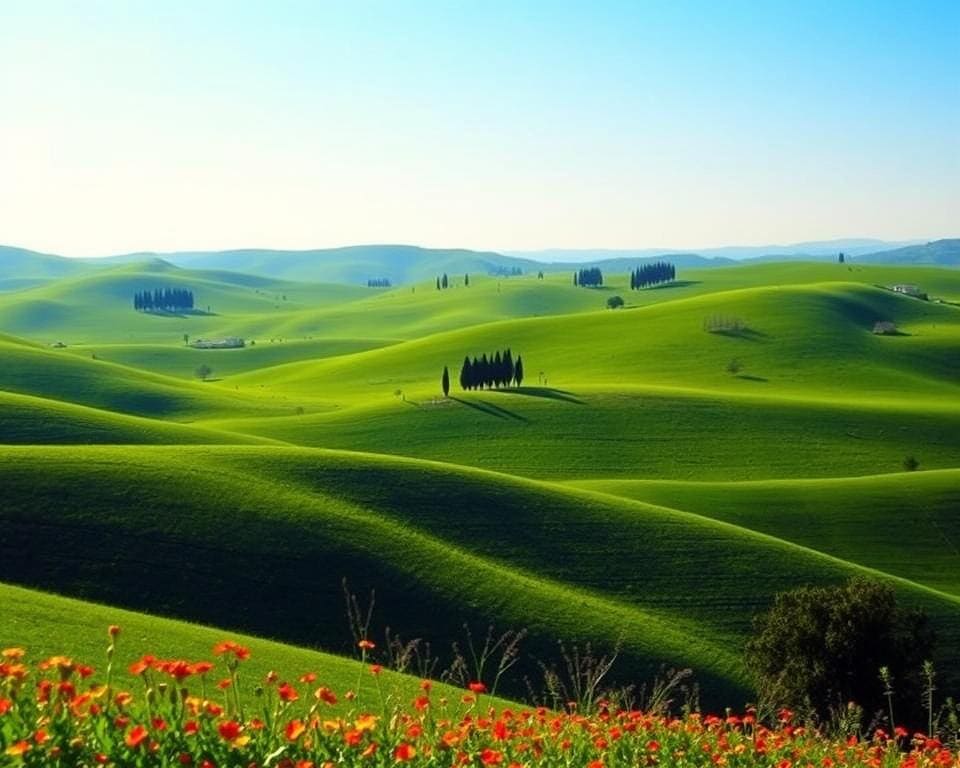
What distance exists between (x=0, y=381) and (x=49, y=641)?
Answer: 122976 millimetres

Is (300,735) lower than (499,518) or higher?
higher

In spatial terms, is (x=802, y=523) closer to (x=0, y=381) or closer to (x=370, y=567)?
(x=370, y=567)

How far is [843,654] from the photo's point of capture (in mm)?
43875

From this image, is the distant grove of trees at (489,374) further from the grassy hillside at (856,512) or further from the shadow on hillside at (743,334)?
the grassy hillside at (856,512)

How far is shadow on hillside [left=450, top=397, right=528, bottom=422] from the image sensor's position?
397 ft

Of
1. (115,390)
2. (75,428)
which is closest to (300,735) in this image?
(75,428)

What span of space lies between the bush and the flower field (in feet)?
100

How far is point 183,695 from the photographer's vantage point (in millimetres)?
9609

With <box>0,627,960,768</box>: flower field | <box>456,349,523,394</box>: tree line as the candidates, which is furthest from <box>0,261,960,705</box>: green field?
<box>0,627,960,768</box>: flower field

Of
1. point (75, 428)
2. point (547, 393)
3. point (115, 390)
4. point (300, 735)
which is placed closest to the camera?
point (300, 735)

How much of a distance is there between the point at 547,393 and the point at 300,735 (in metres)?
123

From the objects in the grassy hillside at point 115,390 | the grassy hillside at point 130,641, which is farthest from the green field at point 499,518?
the grassy hillside at point 115,390

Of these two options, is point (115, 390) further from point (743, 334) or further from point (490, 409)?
point (743, 334)

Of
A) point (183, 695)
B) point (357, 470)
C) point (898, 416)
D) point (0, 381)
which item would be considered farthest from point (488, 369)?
point (183, 695)
